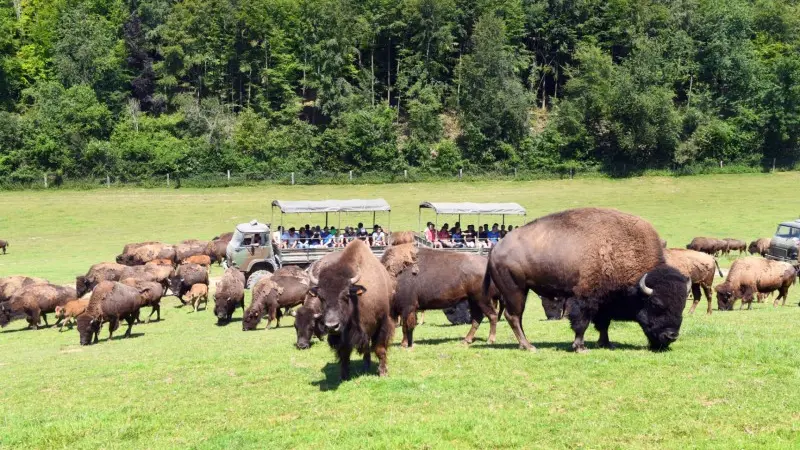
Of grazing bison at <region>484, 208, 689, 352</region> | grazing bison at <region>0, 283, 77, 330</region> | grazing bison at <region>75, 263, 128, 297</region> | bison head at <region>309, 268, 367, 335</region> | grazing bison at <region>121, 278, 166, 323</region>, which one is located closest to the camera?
bison head at <region>309, 268, 367, 335</region>

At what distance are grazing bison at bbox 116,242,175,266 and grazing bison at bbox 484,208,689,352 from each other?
2476cm

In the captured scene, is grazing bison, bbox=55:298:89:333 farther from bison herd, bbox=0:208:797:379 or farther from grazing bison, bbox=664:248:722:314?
grazing bison, bbox=664:248:722:314

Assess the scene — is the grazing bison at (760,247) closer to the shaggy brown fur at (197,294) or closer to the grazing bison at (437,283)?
the grazing bison at (437,283)

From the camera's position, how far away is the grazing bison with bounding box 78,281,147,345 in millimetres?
20344

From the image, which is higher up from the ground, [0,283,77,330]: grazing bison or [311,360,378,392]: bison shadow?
[311,360,378,392]: bison shadow

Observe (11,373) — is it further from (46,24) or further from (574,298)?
(46,24)

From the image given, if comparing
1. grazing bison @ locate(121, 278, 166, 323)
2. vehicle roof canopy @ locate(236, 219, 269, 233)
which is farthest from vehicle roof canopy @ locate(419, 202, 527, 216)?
grazing bison @ locate(121, 278, 166, 323)

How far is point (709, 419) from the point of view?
354 inches

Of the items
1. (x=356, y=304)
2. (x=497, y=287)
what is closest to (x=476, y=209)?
(x=497, y=287)

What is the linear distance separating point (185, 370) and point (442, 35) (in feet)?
264

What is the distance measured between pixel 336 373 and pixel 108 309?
35.4 feet

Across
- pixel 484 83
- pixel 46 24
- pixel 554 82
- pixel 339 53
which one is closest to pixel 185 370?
pixel 484 83

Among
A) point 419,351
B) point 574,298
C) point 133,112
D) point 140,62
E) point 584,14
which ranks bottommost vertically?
point 419,351

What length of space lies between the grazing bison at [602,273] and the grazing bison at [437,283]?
213 centimetres
